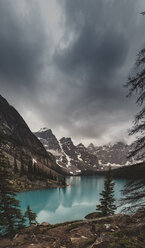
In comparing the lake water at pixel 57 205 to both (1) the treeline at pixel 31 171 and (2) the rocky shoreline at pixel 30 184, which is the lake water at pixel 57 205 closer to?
(2) the rocky shoreline at pixel 30 184

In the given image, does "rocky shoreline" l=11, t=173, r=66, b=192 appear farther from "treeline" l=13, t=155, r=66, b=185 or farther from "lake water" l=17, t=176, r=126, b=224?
"lake water" l=17, t=176, r=126, b=224

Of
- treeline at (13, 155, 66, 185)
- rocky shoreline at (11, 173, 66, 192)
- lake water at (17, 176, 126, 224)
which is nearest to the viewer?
lake water at (17, 176, 126, 224)

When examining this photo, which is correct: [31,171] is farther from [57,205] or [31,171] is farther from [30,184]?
[57,205]

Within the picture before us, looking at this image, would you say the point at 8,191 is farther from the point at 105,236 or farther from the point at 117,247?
the point at 117,247

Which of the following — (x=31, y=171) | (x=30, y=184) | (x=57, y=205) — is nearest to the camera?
(x=57, y=205)

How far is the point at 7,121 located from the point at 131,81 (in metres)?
212

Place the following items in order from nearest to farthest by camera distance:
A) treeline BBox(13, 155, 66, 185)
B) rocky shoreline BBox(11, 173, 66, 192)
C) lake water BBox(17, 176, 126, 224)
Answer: lake water BBox(17, 176, 126, 224) < rocky shoreline BBox(11, 173, 66, 192) < treeline BBox(13, 155, 66, 185)

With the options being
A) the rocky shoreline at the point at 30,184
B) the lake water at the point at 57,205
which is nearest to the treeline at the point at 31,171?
the rocky shoreline at the point at 30,184

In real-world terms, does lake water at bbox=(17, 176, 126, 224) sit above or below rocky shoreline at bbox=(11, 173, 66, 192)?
below

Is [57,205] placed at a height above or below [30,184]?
below

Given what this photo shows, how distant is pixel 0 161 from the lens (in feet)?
40.9

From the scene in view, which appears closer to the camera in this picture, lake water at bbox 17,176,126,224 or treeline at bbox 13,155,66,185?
lake water at bbox 17,176,126,224

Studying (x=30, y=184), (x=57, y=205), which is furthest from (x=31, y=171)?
(x=57, y=205)

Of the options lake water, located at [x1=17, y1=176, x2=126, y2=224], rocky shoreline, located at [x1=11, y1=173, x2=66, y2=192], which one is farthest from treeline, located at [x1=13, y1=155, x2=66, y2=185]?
lake water, located at [x1=17, y1=176, x2=126, y2=224]
